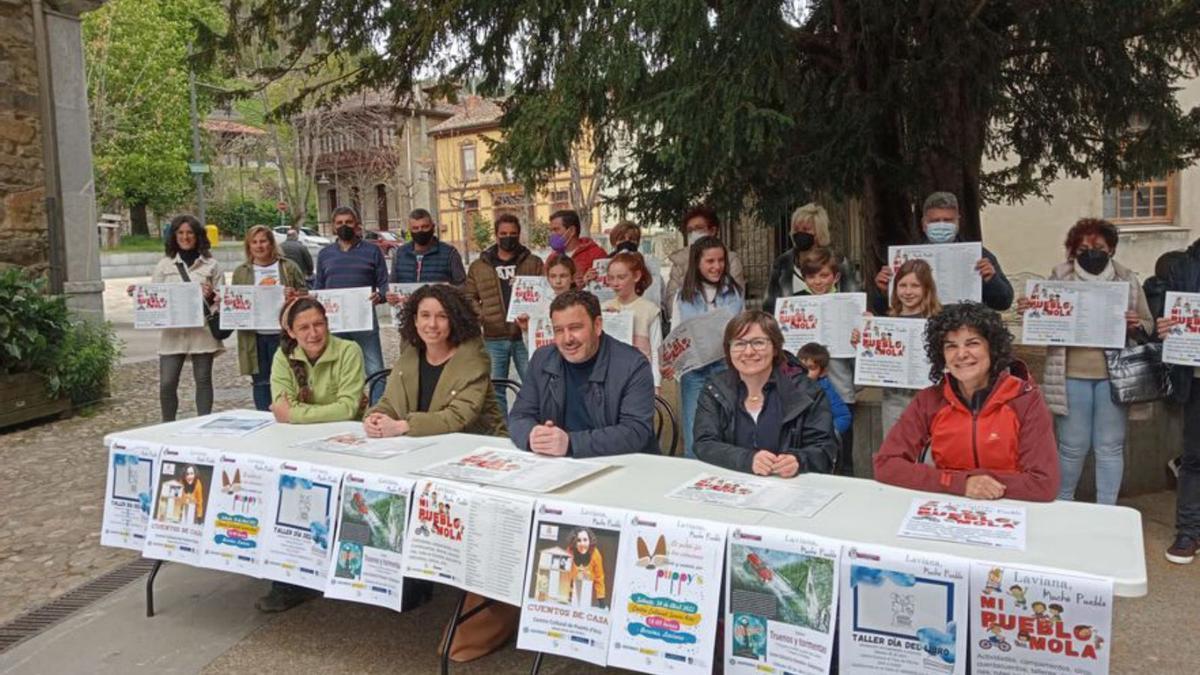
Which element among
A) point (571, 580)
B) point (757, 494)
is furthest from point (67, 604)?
point (757, 494)

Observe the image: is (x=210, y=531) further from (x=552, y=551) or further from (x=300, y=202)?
(x=300, y=202)

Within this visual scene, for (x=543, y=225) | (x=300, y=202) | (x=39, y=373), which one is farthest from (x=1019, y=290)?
(x=300, y=202)

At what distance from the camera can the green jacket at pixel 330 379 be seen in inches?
193

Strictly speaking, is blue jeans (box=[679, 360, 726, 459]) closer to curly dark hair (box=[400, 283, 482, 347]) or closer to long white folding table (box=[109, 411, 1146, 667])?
curly dark hair (box=[400, 283, 482, 347])

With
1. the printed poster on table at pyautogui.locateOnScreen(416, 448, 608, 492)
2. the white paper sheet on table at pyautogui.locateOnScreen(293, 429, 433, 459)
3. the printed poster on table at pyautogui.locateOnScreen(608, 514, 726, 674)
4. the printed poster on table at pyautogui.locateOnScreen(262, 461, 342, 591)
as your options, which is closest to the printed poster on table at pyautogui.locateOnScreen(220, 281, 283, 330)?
the white paper sheet on table at pyautogui.locateOnScreen(293, 429, 433, 459)

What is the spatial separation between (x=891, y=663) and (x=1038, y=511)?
741mm

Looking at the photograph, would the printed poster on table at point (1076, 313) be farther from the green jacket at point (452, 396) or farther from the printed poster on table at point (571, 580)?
the printed poster on table at point (571, 580)

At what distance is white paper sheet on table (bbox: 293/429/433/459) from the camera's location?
12.9 feet

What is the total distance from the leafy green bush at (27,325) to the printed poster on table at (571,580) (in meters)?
7.55

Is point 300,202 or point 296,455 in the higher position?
point 300,202

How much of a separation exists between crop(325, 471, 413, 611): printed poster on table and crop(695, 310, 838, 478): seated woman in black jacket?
1.23 meters

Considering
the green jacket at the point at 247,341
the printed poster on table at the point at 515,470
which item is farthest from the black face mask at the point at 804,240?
the green jacket at the point at 247,341

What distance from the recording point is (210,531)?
391cm

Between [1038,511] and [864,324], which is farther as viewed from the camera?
[864,324]
